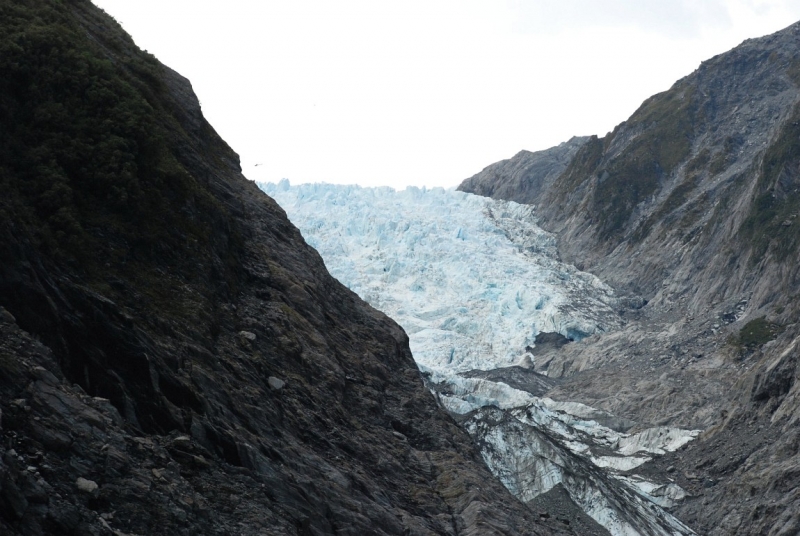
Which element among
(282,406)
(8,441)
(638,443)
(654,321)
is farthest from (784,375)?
(8,441)

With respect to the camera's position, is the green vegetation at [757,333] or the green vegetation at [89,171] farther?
the green vegetation at [757,333]

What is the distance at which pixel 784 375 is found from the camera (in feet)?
200

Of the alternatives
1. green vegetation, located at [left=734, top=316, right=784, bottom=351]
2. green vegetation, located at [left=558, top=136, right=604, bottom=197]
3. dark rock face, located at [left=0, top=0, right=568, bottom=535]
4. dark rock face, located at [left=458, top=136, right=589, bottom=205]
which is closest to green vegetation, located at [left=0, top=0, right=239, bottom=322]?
dark rock face, located at [left=0, top=0, right=568, bottom=535]

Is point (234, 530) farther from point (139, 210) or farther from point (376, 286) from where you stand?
point (376, 286)

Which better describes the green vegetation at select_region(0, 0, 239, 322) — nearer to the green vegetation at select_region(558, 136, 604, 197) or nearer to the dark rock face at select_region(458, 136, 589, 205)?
the green vegetation at select_region(558, 136, 604, 197)

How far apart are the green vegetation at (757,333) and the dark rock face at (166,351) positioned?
170 ft

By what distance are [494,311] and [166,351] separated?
89.8m

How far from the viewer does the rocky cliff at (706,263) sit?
57.7 m

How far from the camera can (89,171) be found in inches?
783

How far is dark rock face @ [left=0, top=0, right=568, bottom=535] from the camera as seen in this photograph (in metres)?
13.1

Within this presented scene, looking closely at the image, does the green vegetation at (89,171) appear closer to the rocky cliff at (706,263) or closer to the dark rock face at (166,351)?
the dark rock face at (166,351)

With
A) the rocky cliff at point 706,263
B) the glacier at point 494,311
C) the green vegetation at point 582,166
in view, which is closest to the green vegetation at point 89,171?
the glacier at point 494,311

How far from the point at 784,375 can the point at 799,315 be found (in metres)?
16.6

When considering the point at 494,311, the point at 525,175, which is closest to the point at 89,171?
the point at 494,311
